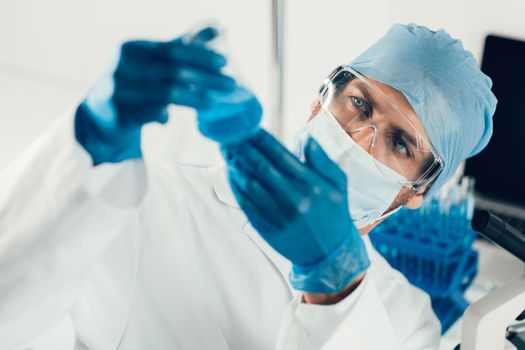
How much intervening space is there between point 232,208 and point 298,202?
0.59 metres

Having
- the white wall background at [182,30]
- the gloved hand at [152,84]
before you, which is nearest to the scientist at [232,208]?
the gloved hand at [152,84]

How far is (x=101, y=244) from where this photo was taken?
1.15 metres

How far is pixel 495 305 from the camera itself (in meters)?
1.15

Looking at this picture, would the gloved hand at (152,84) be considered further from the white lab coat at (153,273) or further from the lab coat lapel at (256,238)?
the lab coat lapel at (256,238)

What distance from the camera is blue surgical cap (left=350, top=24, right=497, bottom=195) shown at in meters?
1.33

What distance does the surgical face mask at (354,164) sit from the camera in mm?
1357

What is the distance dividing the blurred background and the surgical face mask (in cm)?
52

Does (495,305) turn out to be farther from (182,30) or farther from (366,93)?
(182,30)

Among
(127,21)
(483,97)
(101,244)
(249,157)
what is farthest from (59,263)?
(127,21)

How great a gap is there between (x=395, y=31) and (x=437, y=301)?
Result: 2.67 feet

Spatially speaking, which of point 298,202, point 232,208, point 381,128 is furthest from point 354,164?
point 298,202

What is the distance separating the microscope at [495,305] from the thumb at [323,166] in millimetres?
259

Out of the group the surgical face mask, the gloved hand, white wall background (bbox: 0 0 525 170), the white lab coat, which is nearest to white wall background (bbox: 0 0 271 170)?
white wall background (bbox: 0 0 525 170)

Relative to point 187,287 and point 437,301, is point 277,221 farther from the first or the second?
point 437,301
